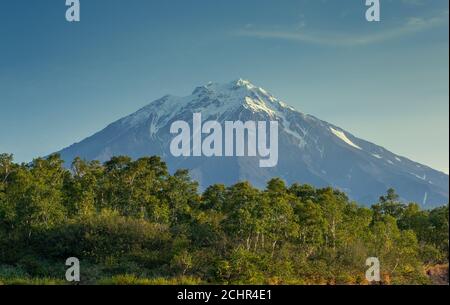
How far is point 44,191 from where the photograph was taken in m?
22.8

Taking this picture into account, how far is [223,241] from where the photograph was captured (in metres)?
18.7

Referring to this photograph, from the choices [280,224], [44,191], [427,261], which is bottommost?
[427,261]

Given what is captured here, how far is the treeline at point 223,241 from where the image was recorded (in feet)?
55.1

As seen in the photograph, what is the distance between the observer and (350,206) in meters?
26.1

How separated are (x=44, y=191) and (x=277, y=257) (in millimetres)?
11374

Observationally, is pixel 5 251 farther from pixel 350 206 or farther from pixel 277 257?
pixel 350 206

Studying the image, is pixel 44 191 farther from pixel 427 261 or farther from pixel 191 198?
pixel 427 261

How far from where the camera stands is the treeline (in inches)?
661
